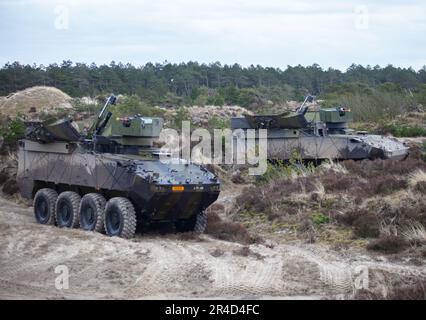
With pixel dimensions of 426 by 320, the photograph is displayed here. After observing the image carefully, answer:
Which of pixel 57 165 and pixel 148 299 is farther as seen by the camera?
pixel 57 165

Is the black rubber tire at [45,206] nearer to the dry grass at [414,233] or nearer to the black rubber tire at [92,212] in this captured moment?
the black rubber tire at [92,212]

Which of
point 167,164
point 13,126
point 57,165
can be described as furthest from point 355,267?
point 13,126

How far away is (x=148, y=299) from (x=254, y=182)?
1191cm

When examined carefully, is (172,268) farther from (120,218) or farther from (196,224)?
(196,224)

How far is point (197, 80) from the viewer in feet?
211

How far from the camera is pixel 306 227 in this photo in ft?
52.5

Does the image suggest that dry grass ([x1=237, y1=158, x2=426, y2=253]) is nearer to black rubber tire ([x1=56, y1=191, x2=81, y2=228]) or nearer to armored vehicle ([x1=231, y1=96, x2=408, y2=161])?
armored vehicle ([x1=231, y1=96, x2=408, y2=161])

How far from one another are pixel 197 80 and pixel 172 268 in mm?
52472

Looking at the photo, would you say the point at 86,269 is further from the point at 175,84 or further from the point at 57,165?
the point at 175,84

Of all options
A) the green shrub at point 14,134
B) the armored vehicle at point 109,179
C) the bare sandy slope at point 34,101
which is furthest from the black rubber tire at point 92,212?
the bare sandy slope at point 34,101

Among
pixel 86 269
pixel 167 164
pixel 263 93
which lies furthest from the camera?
pixel 263 93

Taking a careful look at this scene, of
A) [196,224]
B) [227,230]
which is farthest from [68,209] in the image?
[227,230]

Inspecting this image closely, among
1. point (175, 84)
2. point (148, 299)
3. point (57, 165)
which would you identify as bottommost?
point (148, 299)

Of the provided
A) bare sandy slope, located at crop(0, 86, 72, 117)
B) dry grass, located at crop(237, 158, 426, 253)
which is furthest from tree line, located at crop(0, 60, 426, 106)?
dry grass, located at crop(237, 158, 426, 253)
